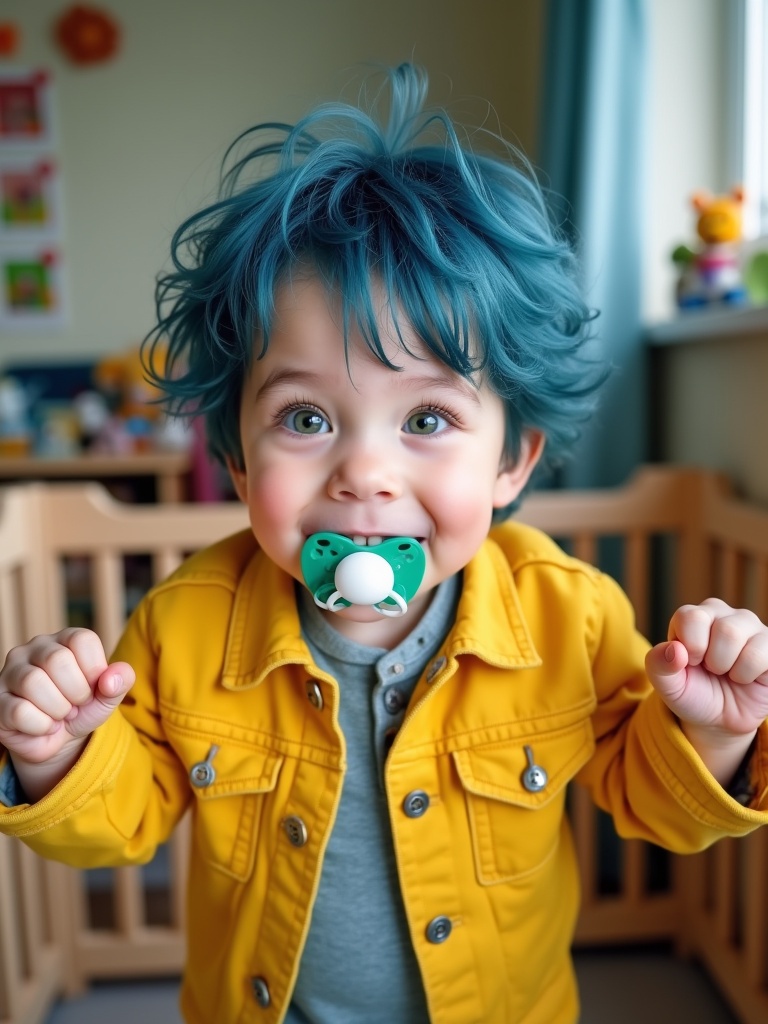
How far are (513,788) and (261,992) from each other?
24 centimetres

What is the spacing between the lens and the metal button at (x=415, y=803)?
2.35 feet

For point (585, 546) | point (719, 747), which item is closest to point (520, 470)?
point (719, 747)

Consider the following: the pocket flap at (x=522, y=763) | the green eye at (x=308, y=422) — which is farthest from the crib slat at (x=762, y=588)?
the green eye at (x=308, y=422)

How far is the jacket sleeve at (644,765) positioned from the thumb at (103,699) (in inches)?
14.1

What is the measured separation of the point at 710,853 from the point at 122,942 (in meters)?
0.86

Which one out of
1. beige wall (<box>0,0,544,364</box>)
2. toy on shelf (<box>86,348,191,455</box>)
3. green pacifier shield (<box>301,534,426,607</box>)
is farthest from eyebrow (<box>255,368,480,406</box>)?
beige wall (<box>0,0,544,364</box>)

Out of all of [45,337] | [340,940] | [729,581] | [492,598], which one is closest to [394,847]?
[340,940]

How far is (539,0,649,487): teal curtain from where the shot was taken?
149 cm

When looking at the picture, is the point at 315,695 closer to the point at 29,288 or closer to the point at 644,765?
the point at 644,765

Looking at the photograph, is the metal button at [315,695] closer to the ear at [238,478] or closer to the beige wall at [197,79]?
the ear at [238,478]

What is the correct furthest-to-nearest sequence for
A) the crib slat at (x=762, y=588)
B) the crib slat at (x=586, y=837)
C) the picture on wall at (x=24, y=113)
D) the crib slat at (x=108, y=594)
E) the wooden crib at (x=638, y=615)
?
the picture on wall at (x=24, y=113) → the crib slat at (x=586, y=837) → the crib slat at (x=108, y=594) → the wooden crib at (x=638, y=615) → the crib slat at (x=762, y=588)

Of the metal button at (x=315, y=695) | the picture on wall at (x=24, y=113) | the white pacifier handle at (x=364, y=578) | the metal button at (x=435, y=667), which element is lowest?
the metal button at (x=315, y=695)

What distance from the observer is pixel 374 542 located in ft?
2.13

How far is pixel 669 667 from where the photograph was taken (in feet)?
1.94
